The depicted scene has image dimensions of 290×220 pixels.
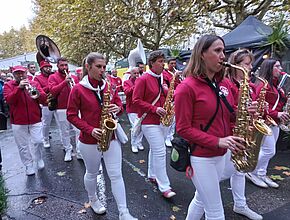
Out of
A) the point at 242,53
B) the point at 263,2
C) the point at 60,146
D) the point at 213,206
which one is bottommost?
the point at 60,146

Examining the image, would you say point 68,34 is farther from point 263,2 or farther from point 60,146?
point 263,2

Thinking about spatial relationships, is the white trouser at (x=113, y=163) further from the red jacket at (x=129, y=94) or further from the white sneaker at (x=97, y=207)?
the red jacket at (x=129, y=94)

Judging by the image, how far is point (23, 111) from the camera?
481 cm

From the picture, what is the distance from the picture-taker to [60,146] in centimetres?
707

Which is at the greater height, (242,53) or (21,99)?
(242,53)

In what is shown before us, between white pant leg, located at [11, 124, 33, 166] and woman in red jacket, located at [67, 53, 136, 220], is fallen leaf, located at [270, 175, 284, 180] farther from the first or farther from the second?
white pant leg, located at [11, 124, 33, 166]

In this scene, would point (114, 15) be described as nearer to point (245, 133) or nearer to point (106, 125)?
point (106, 125)

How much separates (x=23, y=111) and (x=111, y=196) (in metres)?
2.17

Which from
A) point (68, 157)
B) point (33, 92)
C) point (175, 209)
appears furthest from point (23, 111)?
point (175, 209)

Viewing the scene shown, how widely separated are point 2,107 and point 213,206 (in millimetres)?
11299

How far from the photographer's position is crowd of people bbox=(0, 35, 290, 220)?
2277mm

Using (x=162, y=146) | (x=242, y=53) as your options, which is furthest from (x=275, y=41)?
(x=162, y=146)

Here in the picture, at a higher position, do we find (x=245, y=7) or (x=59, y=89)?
(x=245, y=7)

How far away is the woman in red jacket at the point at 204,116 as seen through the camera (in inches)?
88.3
